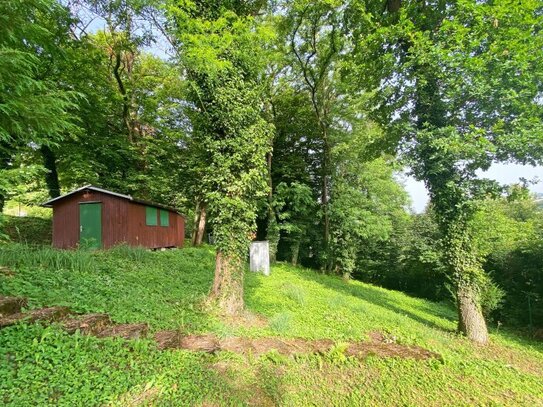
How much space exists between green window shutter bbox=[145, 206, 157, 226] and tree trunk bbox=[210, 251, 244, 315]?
30.1 feet

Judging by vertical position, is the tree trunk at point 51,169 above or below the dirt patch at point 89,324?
above

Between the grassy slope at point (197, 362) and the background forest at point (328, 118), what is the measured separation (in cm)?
114

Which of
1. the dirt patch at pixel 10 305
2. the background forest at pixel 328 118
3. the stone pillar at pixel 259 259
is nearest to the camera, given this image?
the dirt patch at pixel 10 305

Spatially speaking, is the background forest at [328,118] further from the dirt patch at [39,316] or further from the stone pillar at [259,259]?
the stone pillar at [259,259]

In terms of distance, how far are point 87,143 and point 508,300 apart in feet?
62.4

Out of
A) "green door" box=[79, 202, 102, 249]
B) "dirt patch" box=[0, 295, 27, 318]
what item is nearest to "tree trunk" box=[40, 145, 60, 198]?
"green door" box=[79, 202, 102, 249]

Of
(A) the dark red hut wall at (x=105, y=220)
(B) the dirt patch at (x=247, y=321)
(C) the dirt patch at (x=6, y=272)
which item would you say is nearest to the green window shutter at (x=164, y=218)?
(A) the dark red hut wall at (x=105, y=220)

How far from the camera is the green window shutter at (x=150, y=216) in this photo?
13.2 meters

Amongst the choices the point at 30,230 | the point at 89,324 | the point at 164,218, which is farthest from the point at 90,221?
the point at 89,324

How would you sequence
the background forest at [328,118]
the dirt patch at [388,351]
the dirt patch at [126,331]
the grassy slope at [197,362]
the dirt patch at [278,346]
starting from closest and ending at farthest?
the grassy slope at [197,362] < the dirt patch at [126,331] < the dirt patch at [278,346] < the dirt patch at [388,351] < the background forest at [328,118]

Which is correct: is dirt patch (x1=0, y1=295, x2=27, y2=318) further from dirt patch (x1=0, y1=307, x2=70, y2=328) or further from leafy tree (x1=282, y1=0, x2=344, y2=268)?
leafy tree (x1=282, y1=0, x2=344, y2=268)

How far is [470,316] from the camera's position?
19.8 ft

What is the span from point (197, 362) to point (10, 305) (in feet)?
7.18

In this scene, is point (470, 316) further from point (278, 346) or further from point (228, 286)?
point (228, 286)
